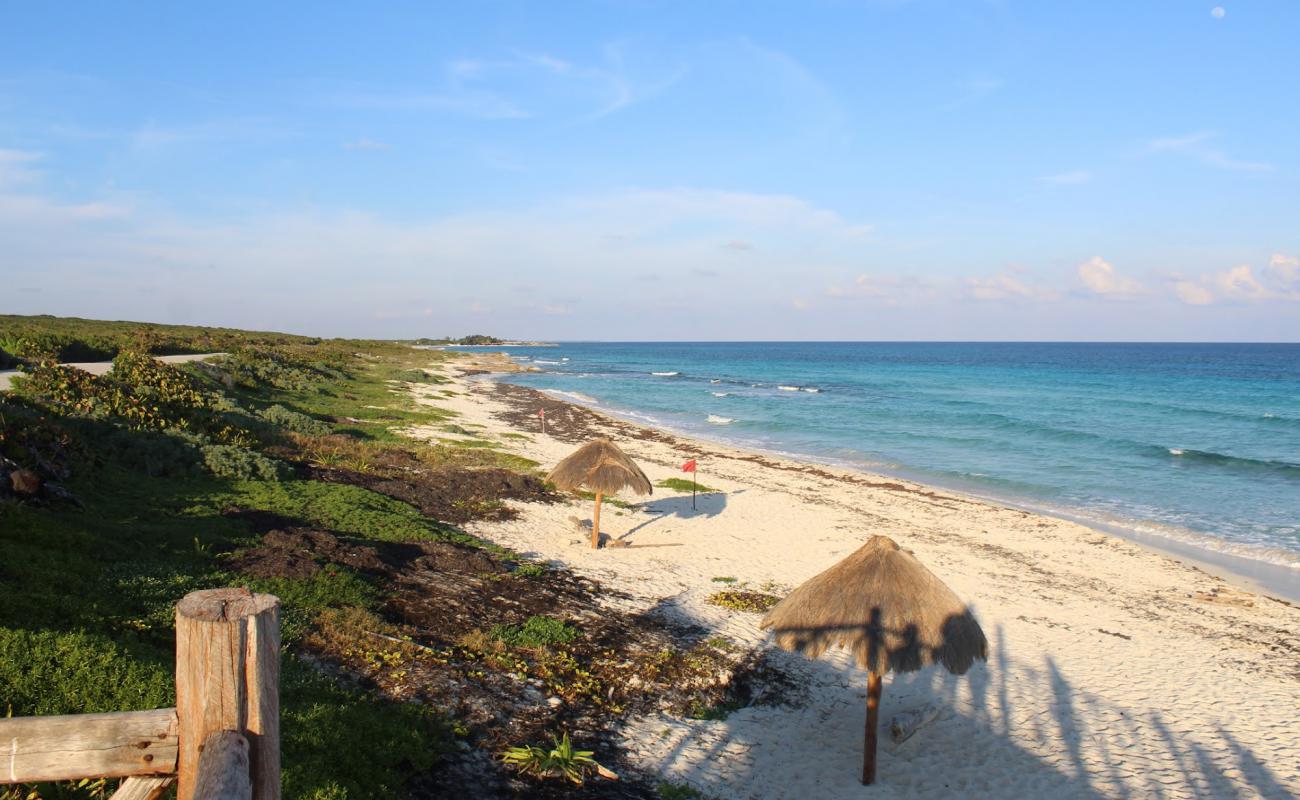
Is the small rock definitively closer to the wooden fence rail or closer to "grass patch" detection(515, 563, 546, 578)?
"grass patch" detection(515, 563, 546, 578)

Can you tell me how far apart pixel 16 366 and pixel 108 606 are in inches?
700

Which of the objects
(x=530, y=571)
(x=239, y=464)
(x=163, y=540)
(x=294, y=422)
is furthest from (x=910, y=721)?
(x=294, y=422)

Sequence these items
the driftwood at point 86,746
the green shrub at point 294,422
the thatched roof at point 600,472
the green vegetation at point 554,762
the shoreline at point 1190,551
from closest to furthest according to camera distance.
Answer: the driftwood at point 86,746 → the green vegetation at point 554,762 → the thatched roof at point 600,472 → the shoreline at point 1190,551 → the green shrub at point 294,422

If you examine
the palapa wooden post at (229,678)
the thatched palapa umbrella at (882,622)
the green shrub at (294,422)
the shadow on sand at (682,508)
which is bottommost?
Result: the shadow on sand at (682,508)

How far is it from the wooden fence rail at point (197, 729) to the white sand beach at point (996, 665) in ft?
18.5

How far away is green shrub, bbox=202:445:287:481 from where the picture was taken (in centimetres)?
1438

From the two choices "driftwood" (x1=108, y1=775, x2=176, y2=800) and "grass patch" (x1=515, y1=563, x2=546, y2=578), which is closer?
"driftwood" (x1=108, y1=775, x2=176, y2=800)

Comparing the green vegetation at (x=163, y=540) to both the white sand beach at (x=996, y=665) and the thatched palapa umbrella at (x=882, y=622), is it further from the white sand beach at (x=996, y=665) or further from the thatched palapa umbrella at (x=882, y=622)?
the thatched palapa umbrella at (x=882, y=622)

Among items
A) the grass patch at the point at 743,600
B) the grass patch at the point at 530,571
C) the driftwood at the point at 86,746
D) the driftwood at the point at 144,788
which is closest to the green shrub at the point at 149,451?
the grass patch at the point at 530,571

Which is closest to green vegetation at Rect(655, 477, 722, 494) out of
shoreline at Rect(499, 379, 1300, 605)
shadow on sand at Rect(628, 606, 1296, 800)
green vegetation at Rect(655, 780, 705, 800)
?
shoreline at Rect(499, 379, 1300, 605)

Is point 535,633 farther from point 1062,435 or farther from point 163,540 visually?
point 1062,435

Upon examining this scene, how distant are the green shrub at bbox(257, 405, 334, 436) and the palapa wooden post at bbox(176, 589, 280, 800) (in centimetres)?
2065

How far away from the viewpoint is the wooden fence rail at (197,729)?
2.30 metres

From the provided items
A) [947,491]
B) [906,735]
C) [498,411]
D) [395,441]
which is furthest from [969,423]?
[906,735]
